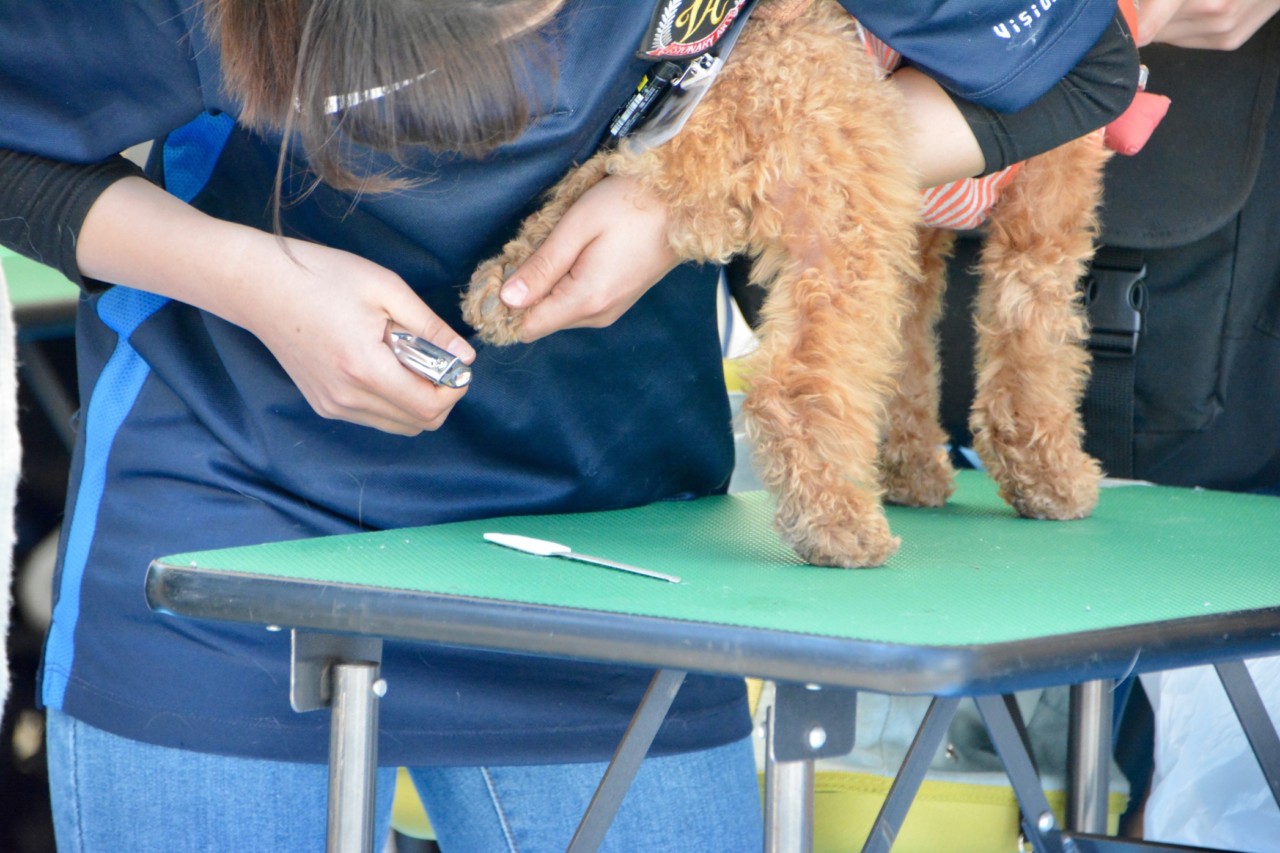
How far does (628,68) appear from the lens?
0.78 metres

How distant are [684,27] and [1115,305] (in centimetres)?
72

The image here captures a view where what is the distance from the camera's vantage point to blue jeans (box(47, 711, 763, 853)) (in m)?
0.78

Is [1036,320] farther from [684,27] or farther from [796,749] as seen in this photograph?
[796,749]

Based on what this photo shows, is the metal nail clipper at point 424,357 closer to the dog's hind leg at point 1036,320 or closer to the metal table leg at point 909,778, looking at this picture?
the metal table leg at point 909,778

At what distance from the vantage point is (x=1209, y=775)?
1.14m

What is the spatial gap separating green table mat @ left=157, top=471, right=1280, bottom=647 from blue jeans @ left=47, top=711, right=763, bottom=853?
161 mm

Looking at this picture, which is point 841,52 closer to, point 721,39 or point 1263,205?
point 721,39

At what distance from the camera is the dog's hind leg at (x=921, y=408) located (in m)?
1.11

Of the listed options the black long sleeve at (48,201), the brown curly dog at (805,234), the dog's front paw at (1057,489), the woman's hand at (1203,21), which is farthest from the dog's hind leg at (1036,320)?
the black long sleeve at (48,201)

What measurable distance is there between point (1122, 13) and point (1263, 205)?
0.43m

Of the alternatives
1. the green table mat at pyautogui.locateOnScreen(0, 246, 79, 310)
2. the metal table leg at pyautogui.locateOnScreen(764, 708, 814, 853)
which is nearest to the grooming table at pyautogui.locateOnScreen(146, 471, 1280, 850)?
the metal table leg at pyautogui.locateOnScreen(764, 708, 814, 853)

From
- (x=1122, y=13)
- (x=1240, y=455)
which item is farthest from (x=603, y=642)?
(x=1240, y=455)

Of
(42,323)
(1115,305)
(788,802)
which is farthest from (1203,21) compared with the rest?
(42,323)

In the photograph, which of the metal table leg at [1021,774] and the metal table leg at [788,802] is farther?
the metal table leg at [1021,774]
